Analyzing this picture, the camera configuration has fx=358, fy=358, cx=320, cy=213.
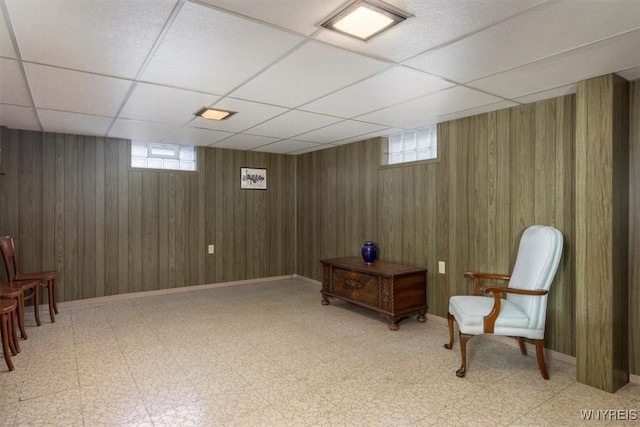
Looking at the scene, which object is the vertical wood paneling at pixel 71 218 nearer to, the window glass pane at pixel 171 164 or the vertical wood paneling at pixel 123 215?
the vertical wood paneling at pixel 123 215

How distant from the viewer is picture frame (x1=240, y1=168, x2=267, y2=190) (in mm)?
5930

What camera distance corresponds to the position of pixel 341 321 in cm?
402

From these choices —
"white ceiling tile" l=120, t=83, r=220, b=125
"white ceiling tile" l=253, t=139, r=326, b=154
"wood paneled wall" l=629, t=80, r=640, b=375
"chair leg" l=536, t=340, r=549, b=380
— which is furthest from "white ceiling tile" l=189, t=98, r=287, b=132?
"chair leg" l=536, t=340, r=549, b=380

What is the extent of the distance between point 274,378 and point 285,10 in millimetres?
2402

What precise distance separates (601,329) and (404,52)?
2.32m

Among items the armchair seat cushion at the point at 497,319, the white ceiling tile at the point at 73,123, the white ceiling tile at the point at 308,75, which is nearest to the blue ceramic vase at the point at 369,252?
the armchair seat cushion at the point at 497,319

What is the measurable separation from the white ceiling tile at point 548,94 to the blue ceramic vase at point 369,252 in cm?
224

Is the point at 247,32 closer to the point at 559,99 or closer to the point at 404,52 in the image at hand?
the point at 404,52

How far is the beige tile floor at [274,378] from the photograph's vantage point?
219cm

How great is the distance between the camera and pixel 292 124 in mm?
4008

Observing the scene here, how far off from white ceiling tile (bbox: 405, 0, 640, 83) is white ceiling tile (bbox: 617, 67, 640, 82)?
721 mm

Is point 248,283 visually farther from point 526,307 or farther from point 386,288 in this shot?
point 526,307

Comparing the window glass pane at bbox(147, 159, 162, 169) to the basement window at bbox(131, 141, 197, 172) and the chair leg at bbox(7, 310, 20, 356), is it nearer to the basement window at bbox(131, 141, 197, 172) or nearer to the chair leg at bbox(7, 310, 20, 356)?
the basement window at bbox(131, 141, 197, 172)

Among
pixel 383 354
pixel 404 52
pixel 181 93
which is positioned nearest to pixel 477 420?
pixel 383 354
